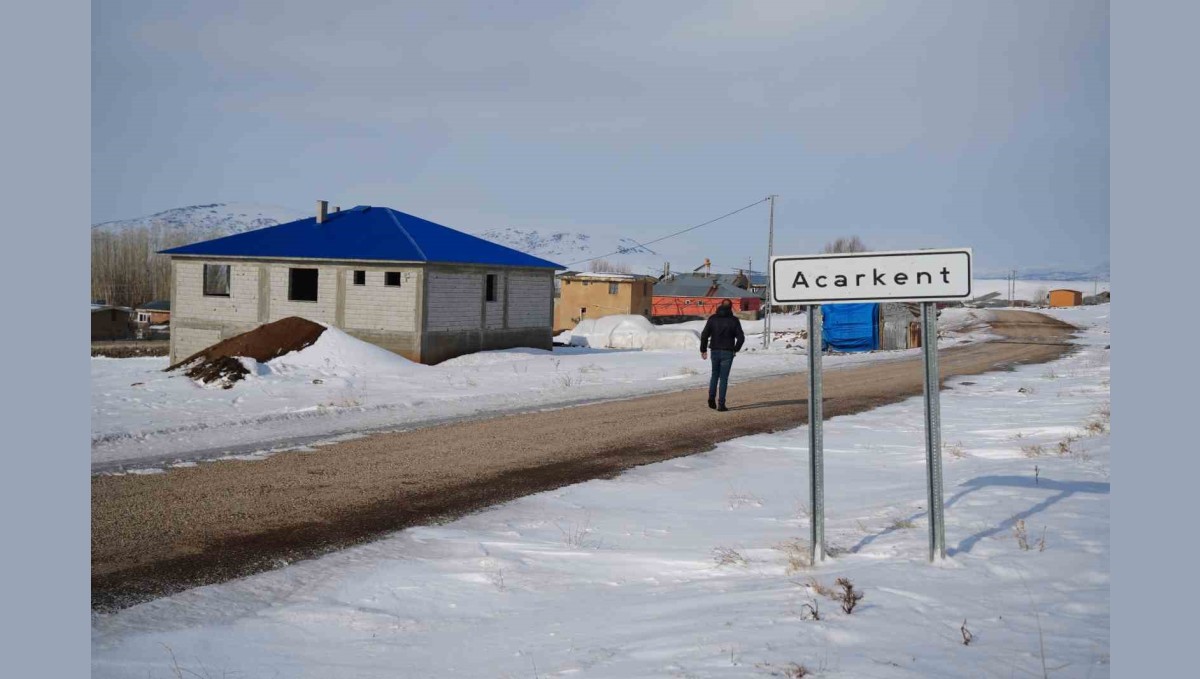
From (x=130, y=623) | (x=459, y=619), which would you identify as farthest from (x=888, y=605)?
(x=130, y=623)

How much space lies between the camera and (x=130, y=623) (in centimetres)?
550

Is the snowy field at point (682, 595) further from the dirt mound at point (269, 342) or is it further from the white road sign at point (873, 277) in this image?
the dirt mound at point (269, 342)

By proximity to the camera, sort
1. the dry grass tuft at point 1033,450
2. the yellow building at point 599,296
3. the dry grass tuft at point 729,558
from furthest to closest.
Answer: the yellow building at point 599,296, the dry grass tuft at point 1033,450, the dry grass tuft at point 729,558

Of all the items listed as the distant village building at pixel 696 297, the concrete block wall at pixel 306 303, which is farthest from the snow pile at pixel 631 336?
the distant village building at pixel 696 297

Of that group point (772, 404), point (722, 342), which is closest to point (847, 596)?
point (722, 342)

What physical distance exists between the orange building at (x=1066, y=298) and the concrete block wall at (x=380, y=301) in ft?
388

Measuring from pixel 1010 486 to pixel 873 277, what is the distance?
12.5 ft

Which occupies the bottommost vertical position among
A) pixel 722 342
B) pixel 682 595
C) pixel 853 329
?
pixel 682 595

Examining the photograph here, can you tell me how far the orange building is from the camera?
412 feet

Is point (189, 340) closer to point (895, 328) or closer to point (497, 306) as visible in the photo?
point (497, 306)

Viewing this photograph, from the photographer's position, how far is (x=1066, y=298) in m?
126

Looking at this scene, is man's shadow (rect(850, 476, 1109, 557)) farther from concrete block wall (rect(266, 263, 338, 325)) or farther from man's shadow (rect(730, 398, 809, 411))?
concrete block wall (rect(266, 263, 338, 325))

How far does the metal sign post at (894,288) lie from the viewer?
5781mm

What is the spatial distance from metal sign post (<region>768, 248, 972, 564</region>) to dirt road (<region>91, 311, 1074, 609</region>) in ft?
12.8
